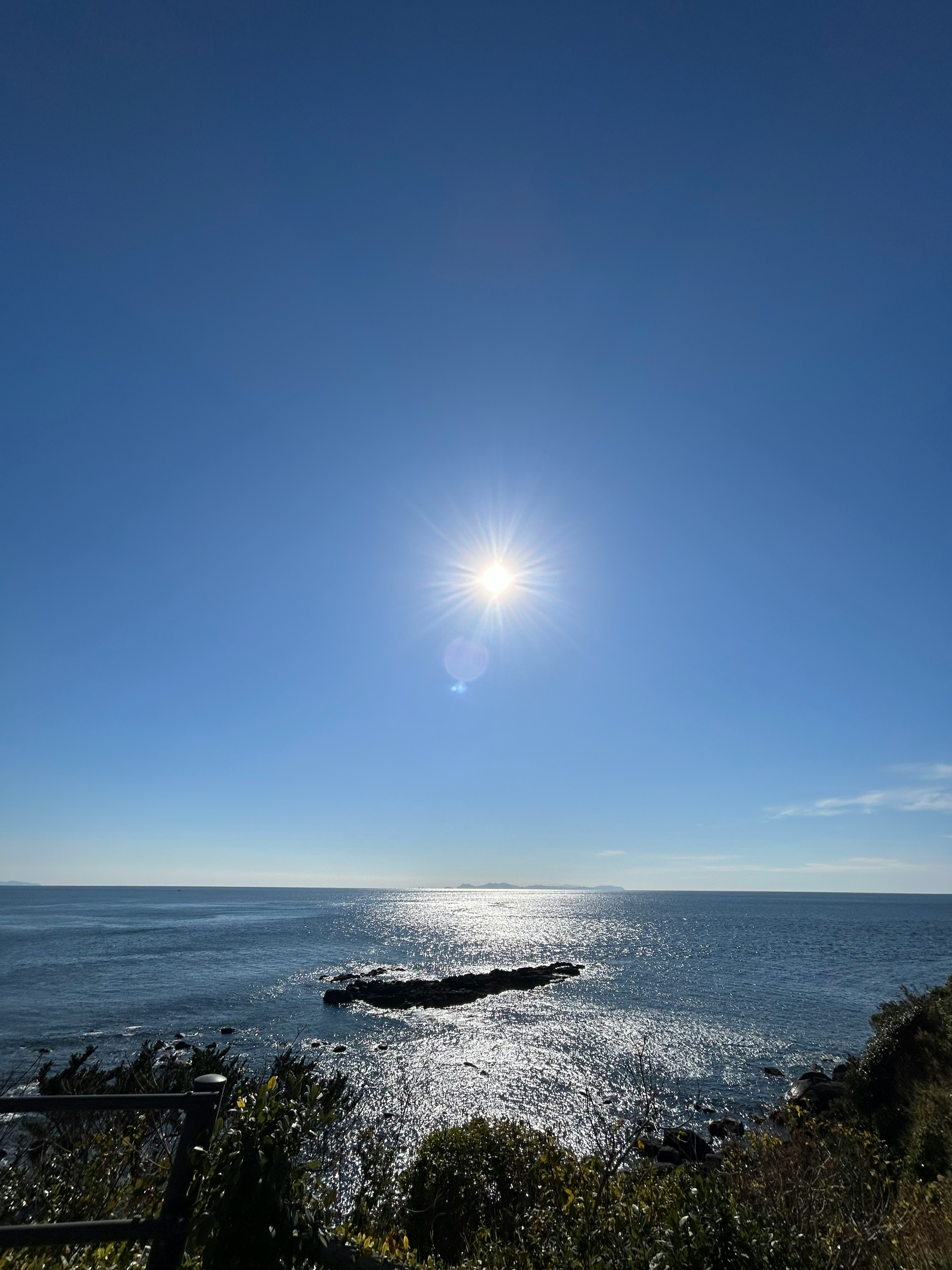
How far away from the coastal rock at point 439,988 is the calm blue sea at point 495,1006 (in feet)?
5.71

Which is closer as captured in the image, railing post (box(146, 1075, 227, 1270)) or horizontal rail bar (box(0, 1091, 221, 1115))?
horizontal rail bar (box(0, 1091, 221, 1115))

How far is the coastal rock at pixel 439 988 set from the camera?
46656 mm

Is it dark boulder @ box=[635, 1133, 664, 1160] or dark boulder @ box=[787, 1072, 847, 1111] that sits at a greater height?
dark boulder @ box=[787, 1072, 847, 1111]

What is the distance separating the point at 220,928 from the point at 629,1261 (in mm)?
120553

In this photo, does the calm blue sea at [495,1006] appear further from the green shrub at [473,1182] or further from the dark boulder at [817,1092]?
the green shrub at [473,1182]

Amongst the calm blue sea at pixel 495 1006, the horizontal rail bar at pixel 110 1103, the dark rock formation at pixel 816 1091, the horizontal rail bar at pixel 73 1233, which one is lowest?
the dark rock formation at pixel 816 1091

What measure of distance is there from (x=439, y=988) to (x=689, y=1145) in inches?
1323

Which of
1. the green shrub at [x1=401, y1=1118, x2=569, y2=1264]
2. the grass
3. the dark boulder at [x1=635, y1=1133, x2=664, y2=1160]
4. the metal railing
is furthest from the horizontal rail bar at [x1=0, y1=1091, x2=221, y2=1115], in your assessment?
the dark boulder at [x1=635, y1=1133, x2=664, y2=1160]

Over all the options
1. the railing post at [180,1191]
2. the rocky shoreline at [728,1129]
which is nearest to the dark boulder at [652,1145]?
the rocky shoreline at [728,1129]

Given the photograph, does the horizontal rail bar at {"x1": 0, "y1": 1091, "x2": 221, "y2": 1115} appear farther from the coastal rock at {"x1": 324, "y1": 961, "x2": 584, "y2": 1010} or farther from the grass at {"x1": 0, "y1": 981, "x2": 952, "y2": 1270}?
the coastal rock at {"x1": 324, "y1": 961, "x2": 584, "y2": 1010}

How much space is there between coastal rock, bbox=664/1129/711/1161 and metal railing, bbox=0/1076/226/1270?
2009 cm

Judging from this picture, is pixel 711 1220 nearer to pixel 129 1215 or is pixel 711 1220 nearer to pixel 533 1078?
pixel 129 1215

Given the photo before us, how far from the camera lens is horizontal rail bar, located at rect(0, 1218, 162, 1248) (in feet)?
12.9

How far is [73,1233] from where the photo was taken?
13.4 feet
